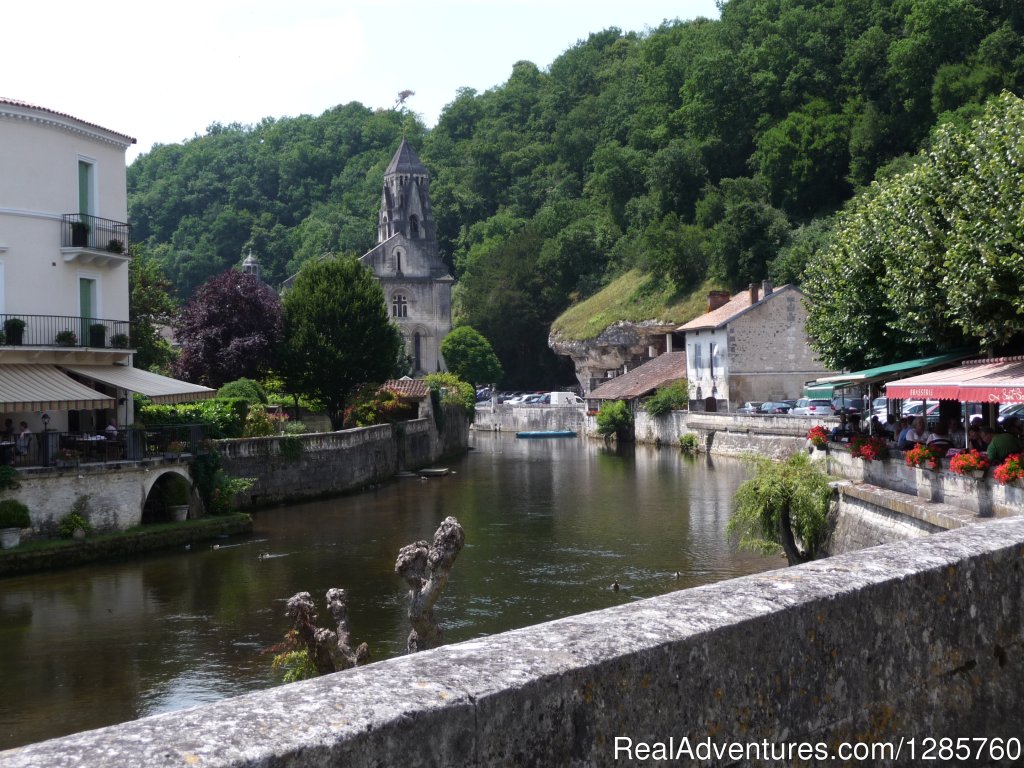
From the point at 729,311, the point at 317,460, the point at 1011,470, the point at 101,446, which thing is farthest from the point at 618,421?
the point at 1011,470

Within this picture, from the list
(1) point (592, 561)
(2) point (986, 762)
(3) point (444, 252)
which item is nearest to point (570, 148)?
(3) point (444, 252)

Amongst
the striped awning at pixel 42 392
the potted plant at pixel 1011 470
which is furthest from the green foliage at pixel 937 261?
the striped awning at pixel 42 392

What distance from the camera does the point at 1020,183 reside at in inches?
722

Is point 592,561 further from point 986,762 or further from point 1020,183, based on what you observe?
point 986,762

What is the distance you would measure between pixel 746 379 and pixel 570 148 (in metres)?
56.2

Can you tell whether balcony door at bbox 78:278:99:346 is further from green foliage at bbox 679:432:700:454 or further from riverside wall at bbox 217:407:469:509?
green foliage at bbox 679:432:700:454

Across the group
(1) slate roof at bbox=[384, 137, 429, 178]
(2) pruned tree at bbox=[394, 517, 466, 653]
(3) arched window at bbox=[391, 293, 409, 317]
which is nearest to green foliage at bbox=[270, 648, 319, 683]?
(2) pruned tree at bbox=[394, 517, 466, 653]

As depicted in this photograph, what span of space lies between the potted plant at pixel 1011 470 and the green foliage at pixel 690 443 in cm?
3982

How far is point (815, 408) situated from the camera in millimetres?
50500

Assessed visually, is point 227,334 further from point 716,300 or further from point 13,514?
point 716,300

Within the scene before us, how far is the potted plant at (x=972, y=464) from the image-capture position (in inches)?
658

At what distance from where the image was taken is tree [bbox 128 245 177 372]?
45750mm

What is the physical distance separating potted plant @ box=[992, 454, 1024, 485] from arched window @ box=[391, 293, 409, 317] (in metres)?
79.4

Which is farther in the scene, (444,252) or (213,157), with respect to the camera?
(213,157)
